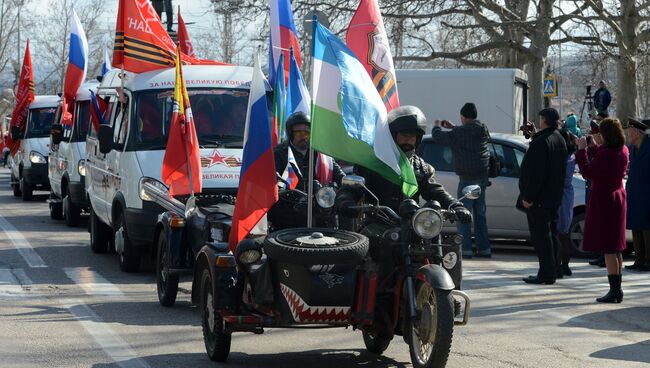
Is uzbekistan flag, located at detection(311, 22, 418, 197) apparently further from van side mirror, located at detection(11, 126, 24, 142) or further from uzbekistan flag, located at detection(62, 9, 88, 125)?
van side mirror, located at detection(11, 126, 24, 142)

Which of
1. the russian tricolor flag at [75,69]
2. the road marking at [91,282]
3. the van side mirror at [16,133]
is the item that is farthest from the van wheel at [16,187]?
the road marking at [91,282]

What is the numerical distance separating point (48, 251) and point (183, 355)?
772cm

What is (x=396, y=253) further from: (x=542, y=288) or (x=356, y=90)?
(x=542, y=288)

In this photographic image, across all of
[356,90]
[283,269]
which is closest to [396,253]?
[283,269]

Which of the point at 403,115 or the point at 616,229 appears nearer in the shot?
the point at 403,115

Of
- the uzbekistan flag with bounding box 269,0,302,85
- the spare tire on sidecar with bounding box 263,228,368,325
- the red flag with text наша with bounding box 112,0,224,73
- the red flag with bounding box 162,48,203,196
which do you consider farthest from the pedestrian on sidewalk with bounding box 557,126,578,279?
the spare tire on sidecar with bounding box 263,228,368,325

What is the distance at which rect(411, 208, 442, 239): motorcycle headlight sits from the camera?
7508 millimetres

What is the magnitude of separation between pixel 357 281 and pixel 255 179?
1304mm

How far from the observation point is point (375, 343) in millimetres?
8641

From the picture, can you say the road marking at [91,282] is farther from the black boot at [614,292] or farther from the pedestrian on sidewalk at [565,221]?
the pedestrian on sidewalk at [565,221]

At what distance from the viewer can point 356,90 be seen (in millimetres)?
8305

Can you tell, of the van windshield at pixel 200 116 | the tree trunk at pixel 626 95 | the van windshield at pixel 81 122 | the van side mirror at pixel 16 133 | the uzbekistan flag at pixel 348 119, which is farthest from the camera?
the tree trunk at pixel 626 95

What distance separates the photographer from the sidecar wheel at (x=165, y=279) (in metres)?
10.8

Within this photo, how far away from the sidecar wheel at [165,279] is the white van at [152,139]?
1324mm
